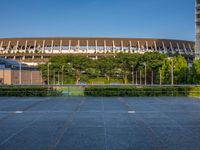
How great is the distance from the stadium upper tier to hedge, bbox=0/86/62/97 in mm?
62254

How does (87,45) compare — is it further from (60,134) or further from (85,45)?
(60,134)

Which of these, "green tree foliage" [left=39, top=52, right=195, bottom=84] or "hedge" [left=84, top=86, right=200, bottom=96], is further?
"green tree foliage" [left=39, top=52, right=195, bottom=84]

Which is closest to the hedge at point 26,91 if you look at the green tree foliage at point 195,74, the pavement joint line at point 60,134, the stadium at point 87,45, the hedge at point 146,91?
the hedge at point 146,91

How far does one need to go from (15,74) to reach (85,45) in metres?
36.0

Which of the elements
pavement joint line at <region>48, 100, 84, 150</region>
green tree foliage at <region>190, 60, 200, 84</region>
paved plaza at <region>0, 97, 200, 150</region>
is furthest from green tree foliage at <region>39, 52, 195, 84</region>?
pavement joint line at <region>48, 100, 84, 150</region>

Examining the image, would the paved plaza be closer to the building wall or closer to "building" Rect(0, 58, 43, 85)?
"building" Rect(0, 58, 43, 85)

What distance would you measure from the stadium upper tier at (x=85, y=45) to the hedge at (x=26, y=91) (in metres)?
62.3

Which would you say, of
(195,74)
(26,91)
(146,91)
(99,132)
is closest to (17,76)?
(195,74)

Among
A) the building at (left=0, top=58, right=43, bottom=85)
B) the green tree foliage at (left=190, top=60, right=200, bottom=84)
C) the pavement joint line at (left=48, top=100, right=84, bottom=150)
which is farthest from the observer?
the building at (left=0, top=58, right=43, bottom=85)

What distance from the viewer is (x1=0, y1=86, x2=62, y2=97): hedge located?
65.8 ft

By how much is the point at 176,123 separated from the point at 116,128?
1966 mm

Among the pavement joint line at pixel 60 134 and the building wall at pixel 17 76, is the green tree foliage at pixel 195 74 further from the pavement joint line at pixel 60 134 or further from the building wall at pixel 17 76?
the building wall at pixel 17 76

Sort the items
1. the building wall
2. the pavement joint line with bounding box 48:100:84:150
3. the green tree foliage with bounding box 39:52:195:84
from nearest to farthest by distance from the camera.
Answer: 1. the pavement joint line with bounding box 48:100:84:150
2. the building wall
3. the green tree foliage with bounding box 39:52:195:84

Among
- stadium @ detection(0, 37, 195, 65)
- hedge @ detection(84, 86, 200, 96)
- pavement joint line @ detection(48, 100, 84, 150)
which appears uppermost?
stadium @ detection(0, 37, 195, 65)
